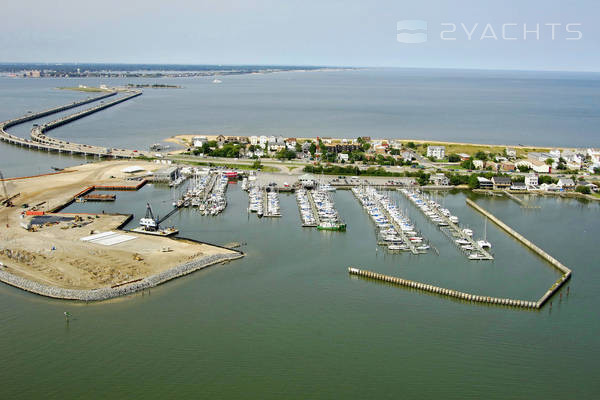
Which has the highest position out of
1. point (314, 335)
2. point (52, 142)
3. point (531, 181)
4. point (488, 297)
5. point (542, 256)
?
point (52, 142)

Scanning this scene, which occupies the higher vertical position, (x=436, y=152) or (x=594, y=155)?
(x=436, y=152)

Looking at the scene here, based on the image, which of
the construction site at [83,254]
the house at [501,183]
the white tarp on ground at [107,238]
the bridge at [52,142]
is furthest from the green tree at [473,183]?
the bridge at [52,142]

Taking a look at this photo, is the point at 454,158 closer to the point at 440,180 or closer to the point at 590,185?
the point at 440,180

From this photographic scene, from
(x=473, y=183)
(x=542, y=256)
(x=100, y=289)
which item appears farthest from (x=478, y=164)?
(x=100, y=289)

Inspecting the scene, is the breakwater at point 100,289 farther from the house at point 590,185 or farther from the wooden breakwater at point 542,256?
the house at point 590,185

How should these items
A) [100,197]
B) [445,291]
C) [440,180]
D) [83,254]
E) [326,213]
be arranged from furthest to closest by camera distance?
[440,180]
[100,197]
[326,213]
[83,254]
[445,291]

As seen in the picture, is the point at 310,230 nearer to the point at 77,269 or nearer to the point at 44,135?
the point at 77,269

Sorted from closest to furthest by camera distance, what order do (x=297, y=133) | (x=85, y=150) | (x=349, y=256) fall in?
(x=349, y=256) → (x=85, y=150) → (x=297, y=133)

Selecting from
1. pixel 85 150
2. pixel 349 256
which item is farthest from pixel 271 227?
pixel 85 150
